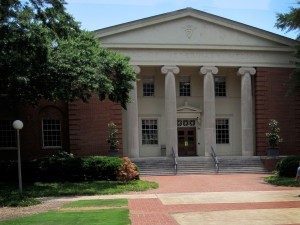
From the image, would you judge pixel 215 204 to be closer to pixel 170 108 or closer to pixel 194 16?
pixel 170 108

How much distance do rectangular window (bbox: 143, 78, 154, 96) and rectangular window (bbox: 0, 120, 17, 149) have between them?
11305mm

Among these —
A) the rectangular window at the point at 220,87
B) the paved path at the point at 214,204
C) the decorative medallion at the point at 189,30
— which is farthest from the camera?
the rectangular window at the point at 220,87

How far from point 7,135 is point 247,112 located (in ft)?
64.0

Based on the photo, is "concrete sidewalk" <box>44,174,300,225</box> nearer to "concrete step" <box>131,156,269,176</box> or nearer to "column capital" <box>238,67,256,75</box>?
"concrete step" <box>131,156,269,176</box>

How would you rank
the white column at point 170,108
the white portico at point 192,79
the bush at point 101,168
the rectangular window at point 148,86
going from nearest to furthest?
the bush at point 101,168, the white column at point 170,108, the white portico at point 192,79, the rectangular window at point 148,86

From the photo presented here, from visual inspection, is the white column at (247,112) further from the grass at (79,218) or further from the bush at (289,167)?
the grass at (79,218)

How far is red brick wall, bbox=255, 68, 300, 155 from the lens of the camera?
3462 centimetres

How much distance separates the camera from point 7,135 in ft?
112

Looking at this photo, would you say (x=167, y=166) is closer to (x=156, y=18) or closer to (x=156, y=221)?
(x=156, y=18)

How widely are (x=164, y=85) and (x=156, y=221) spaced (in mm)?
25443

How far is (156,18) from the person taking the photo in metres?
33.7

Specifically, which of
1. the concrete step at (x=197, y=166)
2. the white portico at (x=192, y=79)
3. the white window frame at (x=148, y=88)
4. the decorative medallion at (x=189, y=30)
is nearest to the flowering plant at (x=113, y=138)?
the concrete step at (x=197, y=166)

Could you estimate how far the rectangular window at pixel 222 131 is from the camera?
37.2 m

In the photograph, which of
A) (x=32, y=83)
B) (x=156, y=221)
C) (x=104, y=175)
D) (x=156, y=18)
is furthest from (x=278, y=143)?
(x=156, y=221)
